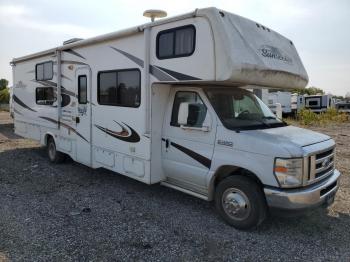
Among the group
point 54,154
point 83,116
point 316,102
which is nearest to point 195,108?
point 83,116

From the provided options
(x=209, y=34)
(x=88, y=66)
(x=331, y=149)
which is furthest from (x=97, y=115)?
(x=331, y=149)

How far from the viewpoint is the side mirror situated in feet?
17.9

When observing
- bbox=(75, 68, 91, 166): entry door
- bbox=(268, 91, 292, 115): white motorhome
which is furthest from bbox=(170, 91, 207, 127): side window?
bbox=(268, 91, 292, 115): white motorhome

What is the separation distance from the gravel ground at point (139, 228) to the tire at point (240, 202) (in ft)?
0.58

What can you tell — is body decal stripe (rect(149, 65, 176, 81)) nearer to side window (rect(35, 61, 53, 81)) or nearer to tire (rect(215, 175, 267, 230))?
tire (rect(215, 175, 267, 230))

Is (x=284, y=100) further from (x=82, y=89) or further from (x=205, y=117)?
(x=205, y=117)

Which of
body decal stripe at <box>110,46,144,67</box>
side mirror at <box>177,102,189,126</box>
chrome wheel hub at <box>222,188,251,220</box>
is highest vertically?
body decal stripe at <box>110,46,144,67</box>

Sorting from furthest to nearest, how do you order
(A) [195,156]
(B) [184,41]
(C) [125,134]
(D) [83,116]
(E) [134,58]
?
(D) [83,116], (C) [125,134], (E) [134,58], (A) [195,156], (B) [184,41]

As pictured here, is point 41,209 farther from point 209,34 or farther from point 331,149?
point 331,149

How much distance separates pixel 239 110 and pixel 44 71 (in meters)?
5.96

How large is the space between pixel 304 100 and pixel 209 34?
31710 mm

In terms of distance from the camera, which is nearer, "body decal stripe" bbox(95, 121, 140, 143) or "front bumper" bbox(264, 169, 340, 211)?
"front bumper" bbox(264, 169, 340, 211)

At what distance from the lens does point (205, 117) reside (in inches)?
213

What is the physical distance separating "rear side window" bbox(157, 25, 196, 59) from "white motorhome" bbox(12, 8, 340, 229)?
0.02 m
